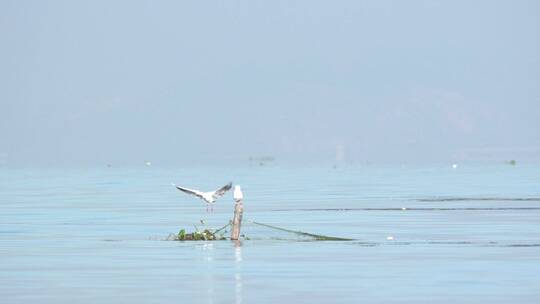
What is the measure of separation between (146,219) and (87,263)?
24003mm

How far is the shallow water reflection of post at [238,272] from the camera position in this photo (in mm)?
31153

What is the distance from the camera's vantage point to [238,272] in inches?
1442

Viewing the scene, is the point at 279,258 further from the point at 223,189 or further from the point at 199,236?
the point at 223,189

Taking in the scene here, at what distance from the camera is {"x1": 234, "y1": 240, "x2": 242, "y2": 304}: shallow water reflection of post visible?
31.2m

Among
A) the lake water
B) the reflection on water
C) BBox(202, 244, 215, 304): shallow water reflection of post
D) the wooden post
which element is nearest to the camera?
the reflection on water

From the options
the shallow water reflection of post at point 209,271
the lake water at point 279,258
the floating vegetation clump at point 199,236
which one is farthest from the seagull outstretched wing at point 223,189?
the shallow water reflection of post at point 209,271

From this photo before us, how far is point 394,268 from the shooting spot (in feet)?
122

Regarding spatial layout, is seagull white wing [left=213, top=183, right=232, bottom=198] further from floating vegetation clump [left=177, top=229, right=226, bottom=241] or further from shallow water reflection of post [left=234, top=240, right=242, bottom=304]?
shallow water reflection of post [left=234, top=240, right=242, bottom=304]

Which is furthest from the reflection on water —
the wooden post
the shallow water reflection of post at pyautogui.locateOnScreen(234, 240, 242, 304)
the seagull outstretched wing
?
the seagull outstretched wing

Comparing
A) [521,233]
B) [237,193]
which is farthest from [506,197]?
[237,193]

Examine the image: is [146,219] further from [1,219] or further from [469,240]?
[469,240]

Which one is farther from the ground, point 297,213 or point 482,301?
point 297,213

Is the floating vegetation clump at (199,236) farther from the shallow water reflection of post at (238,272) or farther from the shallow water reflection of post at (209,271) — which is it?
the shallow water reflection of post at (209,271)

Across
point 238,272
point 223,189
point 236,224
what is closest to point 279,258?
point 238,272
